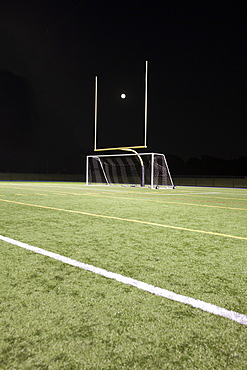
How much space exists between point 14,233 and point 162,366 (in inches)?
137

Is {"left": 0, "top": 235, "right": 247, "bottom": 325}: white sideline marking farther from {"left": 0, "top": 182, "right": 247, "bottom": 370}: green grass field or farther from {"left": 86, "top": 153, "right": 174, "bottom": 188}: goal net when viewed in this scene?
{"left": 86, "top": 153, "right": 174, "bottom": 188}: goal net

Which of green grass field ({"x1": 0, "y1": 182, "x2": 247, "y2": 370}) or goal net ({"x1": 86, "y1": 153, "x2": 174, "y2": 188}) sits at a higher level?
goal net ({"x1": 86, "y1": 153, "x2": 174, "y2": 188})

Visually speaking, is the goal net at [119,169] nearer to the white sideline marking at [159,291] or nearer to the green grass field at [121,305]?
the green grass field at [121,305]

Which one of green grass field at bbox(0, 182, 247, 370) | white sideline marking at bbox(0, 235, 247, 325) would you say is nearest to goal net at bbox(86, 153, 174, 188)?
green grass field at bbox(0, 182, 247, 370)

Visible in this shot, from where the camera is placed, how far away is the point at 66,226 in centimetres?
509

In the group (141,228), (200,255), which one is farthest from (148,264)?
(141,228)

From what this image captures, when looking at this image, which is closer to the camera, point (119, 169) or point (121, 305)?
point (121, 305)

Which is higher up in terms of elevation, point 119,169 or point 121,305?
point 119,169

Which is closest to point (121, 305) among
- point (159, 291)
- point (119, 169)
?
point (159, 291)

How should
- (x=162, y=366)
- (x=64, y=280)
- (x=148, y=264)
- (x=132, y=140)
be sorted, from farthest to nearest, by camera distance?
1. (x=132, y=140)
2. (x=148, y=264)
3. (x=64, y=280)
4. (x=162, y=366)

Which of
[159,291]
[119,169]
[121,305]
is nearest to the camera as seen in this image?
[121,305]

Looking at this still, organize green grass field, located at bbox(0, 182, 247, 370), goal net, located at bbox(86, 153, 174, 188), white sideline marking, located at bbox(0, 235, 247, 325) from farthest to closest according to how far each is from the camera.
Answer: goal net, located at bbox(86, 153, 174, 188) < white sideline marking, located at bbox(0, 235, 247, 325) < green grass field, located at bbox(0, 182, 247, 370)

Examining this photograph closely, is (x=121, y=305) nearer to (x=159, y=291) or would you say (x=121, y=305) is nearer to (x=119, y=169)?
(x=159, y=291)

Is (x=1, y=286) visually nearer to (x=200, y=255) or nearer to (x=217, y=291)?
(x=217, y=291)
